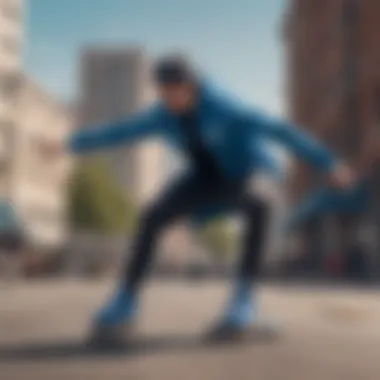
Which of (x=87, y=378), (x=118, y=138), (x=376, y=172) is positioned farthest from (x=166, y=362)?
(x=376, y=172)

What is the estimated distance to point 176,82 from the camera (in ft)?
10.6

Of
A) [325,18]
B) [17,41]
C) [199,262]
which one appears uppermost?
[325,18]

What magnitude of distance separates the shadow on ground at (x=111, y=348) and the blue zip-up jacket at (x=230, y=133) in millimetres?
732

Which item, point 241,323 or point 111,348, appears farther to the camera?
point 241,323

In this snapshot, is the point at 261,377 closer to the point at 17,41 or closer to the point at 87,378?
the point at 87,378

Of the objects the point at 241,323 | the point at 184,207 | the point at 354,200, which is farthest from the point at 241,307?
the point at 354,200

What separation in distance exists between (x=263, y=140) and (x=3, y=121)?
3.82 ft

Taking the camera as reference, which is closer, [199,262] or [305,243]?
[199,262]

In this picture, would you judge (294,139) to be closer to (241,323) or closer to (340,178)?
(340,178)

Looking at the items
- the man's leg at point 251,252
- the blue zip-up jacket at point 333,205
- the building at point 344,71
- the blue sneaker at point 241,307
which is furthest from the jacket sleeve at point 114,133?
the building at point 344,71

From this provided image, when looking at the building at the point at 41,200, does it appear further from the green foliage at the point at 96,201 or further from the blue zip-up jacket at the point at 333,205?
the blue zip-up jacket at the point at 333,205

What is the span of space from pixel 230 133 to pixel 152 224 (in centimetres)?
51

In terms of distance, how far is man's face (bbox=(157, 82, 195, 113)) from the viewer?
325cm

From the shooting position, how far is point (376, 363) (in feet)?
8.61
